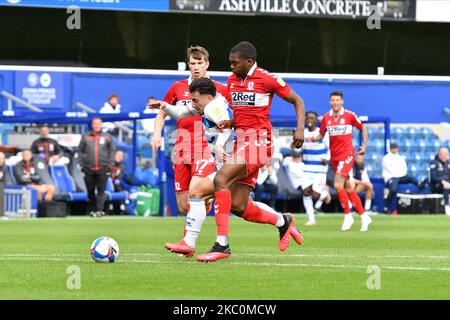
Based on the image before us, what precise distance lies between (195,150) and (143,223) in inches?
358

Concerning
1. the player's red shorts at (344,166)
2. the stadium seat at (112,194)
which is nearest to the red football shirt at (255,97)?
the player's red shorts at (344,166)

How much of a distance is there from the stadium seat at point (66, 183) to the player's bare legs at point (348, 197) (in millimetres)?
8516

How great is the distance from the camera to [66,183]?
28.1 metres

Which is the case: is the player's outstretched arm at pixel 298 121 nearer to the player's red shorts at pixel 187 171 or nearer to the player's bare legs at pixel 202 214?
the player's bare legs at pixel 202 214

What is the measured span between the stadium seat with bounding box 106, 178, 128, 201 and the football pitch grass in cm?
787

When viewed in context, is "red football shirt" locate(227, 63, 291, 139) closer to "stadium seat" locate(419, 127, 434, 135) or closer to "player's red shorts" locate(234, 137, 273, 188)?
"player's red shorts" locate(234, 137, 273, 188)

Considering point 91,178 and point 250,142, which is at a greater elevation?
point 250,142

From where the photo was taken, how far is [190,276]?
10.7 m

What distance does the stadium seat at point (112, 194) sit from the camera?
2791cm

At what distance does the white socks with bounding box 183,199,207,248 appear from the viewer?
12860 mm

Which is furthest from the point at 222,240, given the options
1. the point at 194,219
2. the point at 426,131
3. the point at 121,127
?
the point at 426,131

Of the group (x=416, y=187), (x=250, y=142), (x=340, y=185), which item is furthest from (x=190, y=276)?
(x=416, y=187)
